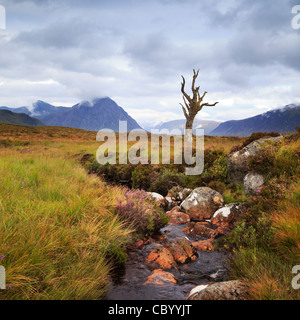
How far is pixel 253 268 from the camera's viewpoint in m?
3.75

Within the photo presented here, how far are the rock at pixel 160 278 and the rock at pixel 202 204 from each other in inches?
177

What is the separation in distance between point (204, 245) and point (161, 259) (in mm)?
1602

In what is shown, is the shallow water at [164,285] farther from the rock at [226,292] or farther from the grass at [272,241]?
the rock at [226,292]

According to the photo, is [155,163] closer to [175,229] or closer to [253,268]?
[175,229]

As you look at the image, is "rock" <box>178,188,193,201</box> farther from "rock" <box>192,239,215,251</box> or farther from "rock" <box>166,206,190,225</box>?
"rock" <box>192,239,215,251</box>

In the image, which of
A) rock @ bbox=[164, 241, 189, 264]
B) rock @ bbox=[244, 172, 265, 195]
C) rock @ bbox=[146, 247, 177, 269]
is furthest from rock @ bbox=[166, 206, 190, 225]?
rock @ bbox=[146, 247, 177, 269]

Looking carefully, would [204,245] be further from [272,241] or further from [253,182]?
[253,182]

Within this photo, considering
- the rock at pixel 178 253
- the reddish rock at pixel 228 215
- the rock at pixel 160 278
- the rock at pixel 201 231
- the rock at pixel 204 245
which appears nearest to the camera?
the rock at pixel 160 278

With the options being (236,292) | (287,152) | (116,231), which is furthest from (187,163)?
(236,292)

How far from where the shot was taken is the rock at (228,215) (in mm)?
7418

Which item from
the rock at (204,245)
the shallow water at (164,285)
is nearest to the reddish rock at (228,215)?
the rock at (204,245)

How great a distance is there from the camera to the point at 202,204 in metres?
8.88
